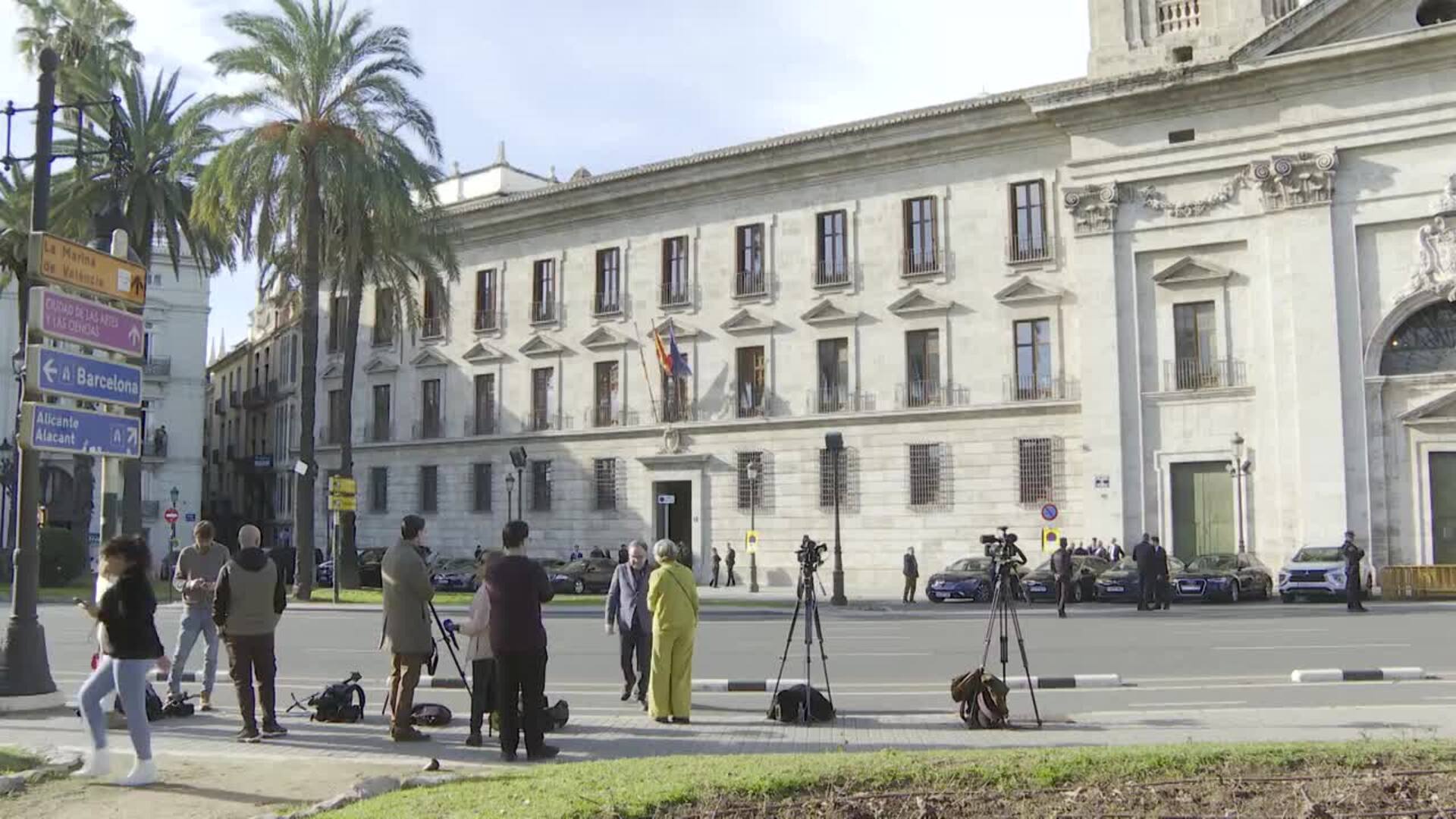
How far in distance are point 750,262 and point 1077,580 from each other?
53.8 feet

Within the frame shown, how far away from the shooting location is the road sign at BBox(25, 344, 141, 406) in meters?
11.2

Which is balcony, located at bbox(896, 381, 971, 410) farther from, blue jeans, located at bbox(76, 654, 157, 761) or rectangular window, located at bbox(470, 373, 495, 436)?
blue jeans, located at bbox(76, 654, 157, 761)

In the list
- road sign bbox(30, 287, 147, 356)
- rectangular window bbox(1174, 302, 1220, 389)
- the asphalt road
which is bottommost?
the asphalt road

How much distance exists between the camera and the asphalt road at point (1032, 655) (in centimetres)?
1233

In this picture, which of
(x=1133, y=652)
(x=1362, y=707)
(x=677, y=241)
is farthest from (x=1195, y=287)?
(x=1362, y=707)

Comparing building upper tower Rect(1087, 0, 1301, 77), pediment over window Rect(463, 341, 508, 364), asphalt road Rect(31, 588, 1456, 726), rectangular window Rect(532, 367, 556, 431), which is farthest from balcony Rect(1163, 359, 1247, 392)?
pediment over window Rect(463, 341, 508, 364)

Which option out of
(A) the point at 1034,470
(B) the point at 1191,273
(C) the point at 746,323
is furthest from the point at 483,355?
(B) the point at 1191,273

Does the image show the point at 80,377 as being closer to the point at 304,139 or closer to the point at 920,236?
the point at 304,139

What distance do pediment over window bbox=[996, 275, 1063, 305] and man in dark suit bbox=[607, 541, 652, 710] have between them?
2663cm

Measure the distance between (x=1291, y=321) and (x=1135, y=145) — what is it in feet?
21.4

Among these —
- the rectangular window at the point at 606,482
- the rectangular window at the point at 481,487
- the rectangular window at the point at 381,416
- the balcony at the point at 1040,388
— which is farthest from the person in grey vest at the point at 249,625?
the rectangular window at the point at 381,416

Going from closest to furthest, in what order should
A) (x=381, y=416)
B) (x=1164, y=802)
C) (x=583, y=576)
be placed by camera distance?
(x=1164, y=802)
(x=583, y=576)
(x=381, y=416)

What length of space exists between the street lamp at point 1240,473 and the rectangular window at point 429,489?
29056 millimetres

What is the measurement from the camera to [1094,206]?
3600 centimetres
